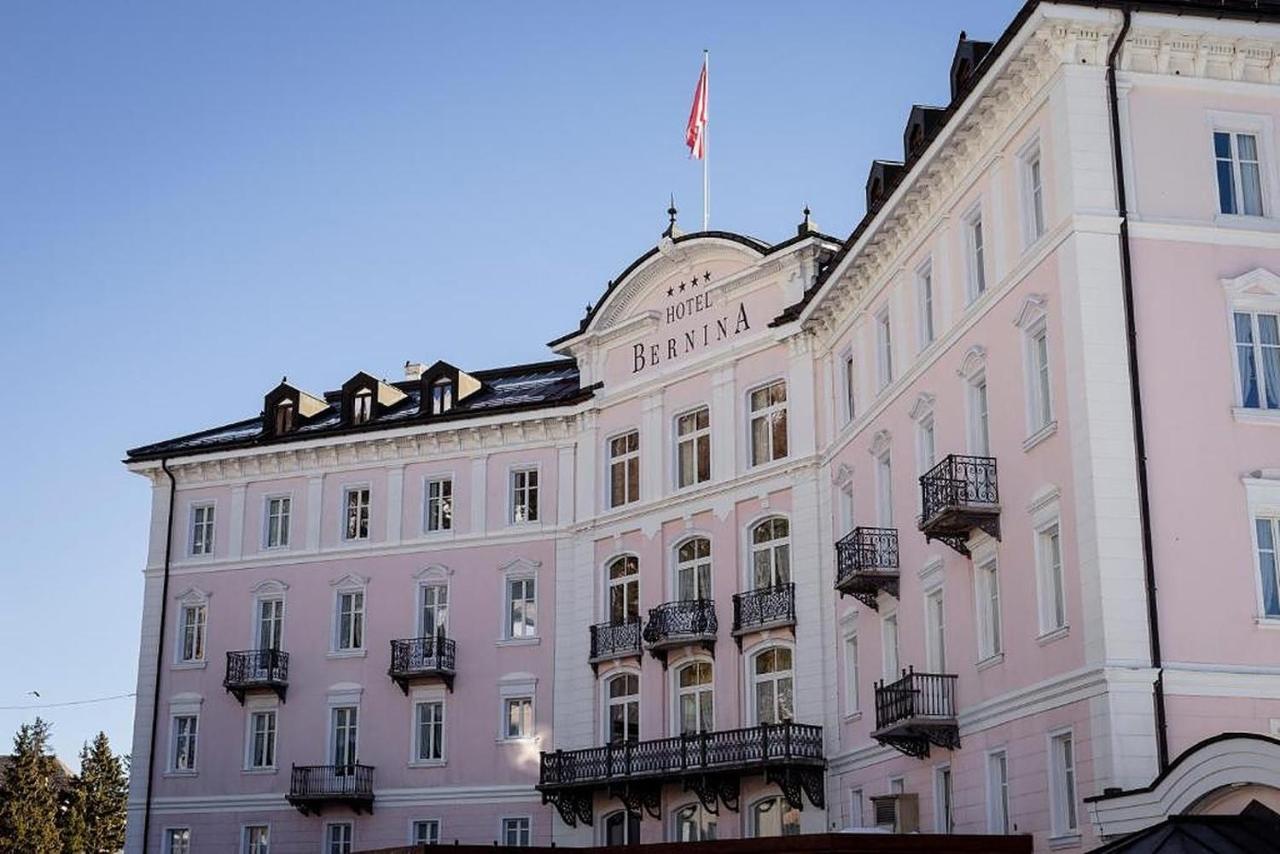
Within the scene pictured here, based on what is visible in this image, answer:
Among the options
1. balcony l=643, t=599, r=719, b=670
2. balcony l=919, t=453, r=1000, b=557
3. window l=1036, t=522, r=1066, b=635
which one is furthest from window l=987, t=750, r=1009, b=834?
balcony l=643, t=599, r=719, b=670

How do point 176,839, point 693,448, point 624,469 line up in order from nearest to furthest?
point 693,448, point 624,469, point 176,839

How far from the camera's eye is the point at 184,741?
162ft

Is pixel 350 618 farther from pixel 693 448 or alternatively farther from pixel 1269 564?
pixel 1269 564

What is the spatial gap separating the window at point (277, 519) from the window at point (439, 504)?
15.2 feet

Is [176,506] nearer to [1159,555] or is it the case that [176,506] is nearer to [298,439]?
[298,439]

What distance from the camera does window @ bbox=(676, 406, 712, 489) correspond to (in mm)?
42719

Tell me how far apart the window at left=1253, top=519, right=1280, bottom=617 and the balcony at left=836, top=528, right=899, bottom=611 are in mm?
9167

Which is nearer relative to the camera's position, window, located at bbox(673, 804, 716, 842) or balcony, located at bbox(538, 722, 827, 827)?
balcony, located at bbox(538, 722, 827, 827)

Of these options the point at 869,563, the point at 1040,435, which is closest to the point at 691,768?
the point at 869,563

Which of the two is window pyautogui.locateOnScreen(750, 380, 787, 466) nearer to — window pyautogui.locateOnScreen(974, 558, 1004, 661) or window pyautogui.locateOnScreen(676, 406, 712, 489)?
window pyautogui.locateOnScreen(676, 406, 712, 489)

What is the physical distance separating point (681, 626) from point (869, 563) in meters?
8.06

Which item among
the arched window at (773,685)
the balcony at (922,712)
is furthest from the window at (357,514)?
the balcony at (922,712)

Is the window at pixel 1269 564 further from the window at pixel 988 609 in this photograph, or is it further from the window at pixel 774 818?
the window at pixel 774 818

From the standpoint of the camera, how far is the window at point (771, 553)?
40.0m
